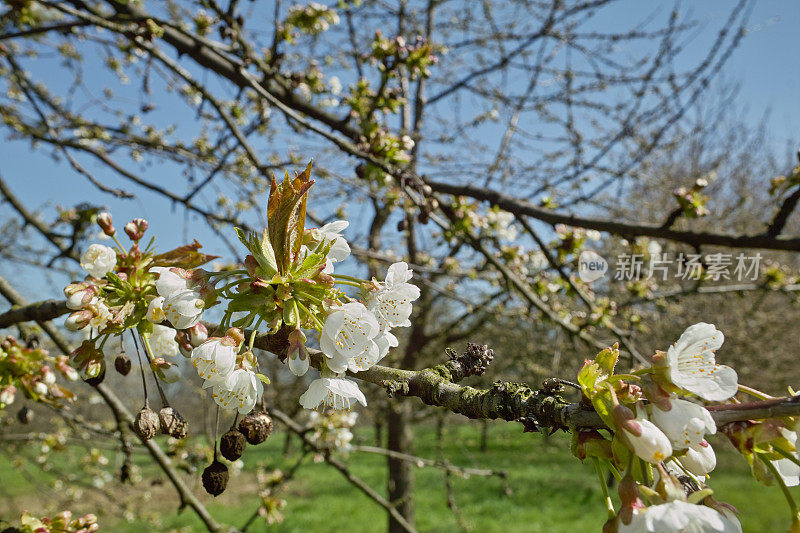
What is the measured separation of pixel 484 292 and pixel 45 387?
13.6 ft

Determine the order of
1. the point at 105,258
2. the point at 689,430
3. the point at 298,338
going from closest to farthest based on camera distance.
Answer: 1. the point at 689,430
2. the point at 298,338
3. the point at 105,258

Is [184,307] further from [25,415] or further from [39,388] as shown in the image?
[25,415]

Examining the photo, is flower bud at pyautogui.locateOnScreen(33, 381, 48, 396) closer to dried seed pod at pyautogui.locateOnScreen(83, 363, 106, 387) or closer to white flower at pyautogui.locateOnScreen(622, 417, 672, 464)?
dried seed pod at pyautogui.locateOnScreen(83, 363, 106, 387)

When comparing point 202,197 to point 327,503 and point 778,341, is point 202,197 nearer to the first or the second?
point 327,503

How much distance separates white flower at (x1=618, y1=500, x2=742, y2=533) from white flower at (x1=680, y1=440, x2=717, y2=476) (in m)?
0.07

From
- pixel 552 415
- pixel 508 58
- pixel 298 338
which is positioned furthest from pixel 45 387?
pixel 508 58

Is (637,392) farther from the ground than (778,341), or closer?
farther from the ground

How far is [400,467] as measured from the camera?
503 centimetres

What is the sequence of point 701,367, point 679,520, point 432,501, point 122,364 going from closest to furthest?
point 679,520 < point 701,367 < point 122,364 < point 432,501

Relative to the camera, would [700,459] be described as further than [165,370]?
No

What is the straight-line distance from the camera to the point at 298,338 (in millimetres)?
842

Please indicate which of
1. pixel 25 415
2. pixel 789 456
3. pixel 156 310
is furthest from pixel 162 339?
pixel 25 415

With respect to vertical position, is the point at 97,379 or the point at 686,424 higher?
the point at 686,424

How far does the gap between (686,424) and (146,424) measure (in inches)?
34.3
